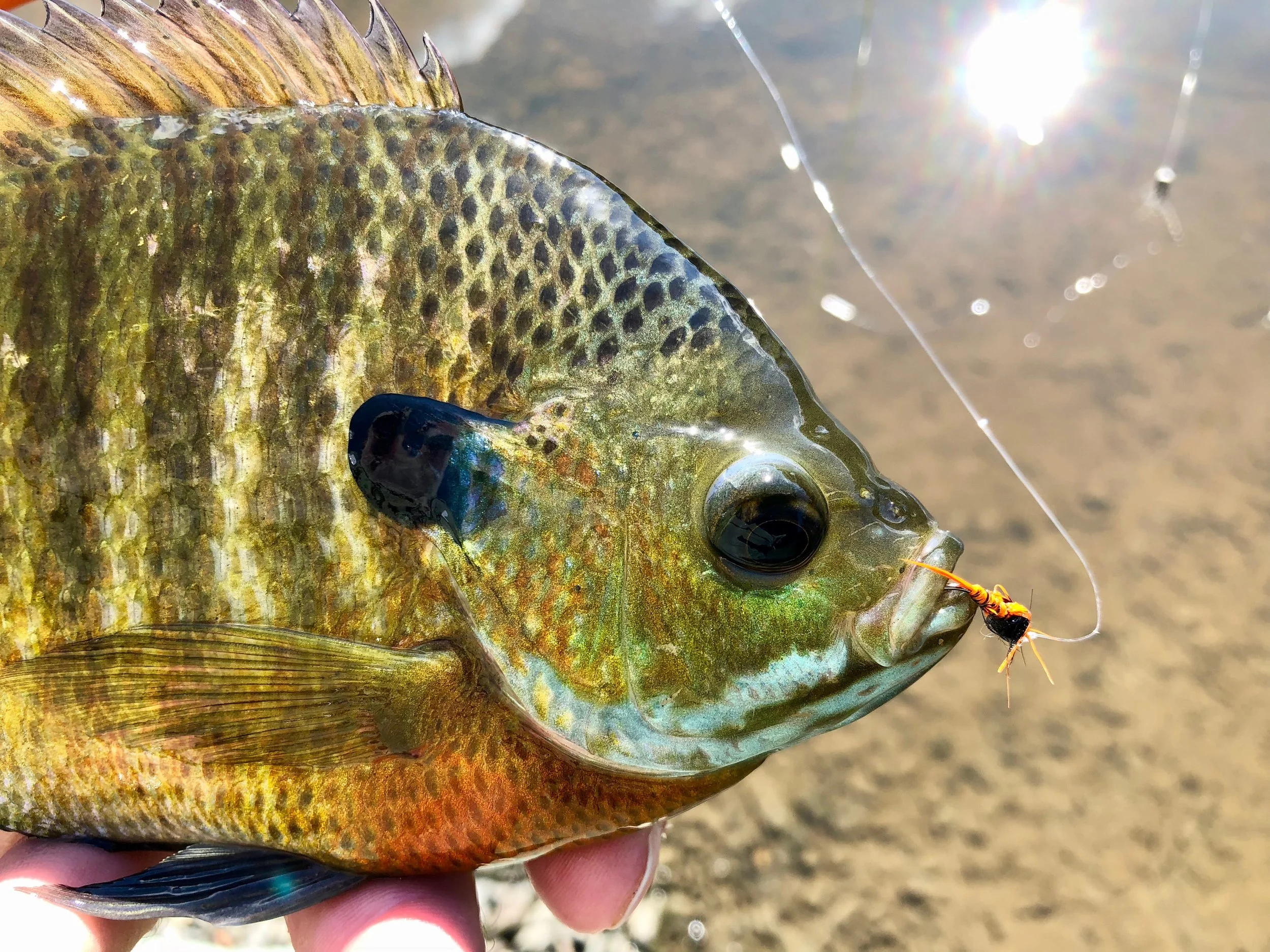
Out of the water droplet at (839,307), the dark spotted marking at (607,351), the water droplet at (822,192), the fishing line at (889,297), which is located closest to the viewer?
the dark spotted marking at (607,351)

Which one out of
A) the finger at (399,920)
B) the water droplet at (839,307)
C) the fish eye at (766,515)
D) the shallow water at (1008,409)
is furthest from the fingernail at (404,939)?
the water droplet at (839,307)

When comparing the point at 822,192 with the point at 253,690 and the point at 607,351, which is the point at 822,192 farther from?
the point at 253,690

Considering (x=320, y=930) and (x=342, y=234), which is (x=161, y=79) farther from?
(x=320, y=930)

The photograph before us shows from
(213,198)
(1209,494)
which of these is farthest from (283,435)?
(1209,494)

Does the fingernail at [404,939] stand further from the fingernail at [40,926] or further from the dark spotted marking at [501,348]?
the dark spotted marking at [501,348]

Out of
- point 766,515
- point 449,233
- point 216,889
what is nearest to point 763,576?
point 766,515

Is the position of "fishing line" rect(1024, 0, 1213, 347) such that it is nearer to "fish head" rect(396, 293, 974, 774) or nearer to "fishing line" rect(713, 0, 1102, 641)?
"fishing line" rect(713, 0, 1102, 641)
